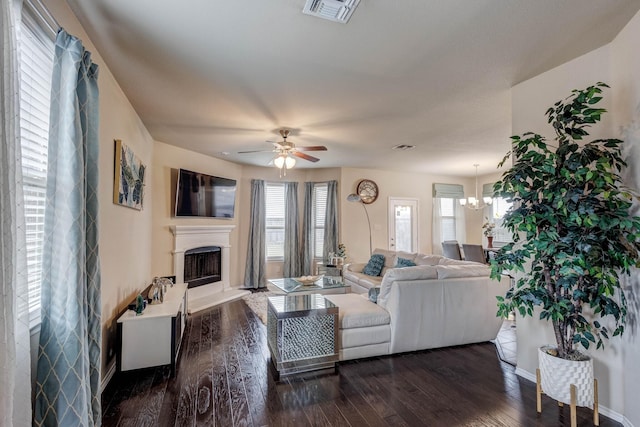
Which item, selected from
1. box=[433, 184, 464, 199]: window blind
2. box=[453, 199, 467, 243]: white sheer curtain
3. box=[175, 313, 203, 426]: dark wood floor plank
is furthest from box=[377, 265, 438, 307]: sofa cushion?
box=[453, 199, 467, 243]: white sheer curtain

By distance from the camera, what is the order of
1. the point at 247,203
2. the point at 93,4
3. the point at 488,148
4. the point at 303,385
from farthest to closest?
the point at 247,203 < the point at 488,148 < the point at 303,385 < the point at 93,4

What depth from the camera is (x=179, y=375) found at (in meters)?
2.78

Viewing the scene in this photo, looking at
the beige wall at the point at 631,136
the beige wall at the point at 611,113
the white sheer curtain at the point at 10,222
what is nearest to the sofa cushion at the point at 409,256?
the beige wall at the point at 611,113

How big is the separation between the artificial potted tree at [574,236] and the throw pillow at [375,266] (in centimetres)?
311

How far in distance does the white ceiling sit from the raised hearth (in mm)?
1867

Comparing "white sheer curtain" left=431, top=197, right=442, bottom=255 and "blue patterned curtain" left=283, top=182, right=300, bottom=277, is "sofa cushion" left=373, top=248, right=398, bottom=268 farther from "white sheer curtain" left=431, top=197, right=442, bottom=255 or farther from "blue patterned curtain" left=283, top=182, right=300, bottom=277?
"white sheer curtain" left=431, top=197, right=442, bottom=255

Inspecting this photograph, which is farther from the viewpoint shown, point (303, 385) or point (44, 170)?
point (303, 385)

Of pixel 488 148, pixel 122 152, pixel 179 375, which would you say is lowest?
pixel 179 375

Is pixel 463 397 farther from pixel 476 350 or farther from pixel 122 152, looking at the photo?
pixel 122 152

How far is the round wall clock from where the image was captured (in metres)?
6.87

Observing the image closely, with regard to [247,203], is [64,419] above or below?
below

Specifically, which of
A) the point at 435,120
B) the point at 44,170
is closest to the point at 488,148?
the point at 435,120

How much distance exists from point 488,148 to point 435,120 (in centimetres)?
192

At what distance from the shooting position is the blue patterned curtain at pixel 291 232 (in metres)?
6.74
